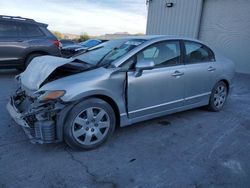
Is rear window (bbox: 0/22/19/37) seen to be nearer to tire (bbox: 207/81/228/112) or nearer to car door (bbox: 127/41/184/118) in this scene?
car door (bbox: 127/41/184/118)

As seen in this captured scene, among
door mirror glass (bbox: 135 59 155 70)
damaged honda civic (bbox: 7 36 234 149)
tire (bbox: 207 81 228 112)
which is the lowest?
tire (bbox: 207 81 228 112)

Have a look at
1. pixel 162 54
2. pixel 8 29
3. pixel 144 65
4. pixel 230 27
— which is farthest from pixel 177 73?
pixel 230 27

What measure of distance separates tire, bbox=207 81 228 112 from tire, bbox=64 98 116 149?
2.33 m

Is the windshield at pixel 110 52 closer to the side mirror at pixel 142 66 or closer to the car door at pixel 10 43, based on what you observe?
the side mirror at pixel 142 66

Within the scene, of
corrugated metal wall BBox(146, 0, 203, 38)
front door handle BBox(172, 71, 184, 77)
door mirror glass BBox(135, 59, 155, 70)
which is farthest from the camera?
corrugated metal wall BBox(146, 0, 203, 38)

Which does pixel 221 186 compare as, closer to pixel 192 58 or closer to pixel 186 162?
pixel 186 162

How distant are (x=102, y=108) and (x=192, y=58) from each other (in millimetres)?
1980

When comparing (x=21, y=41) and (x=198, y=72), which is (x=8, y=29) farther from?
(x=198, y=72)

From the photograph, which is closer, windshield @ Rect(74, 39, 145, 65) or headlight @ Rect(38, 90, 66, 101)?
headlight @ Rect(38, 90, 66, 101)

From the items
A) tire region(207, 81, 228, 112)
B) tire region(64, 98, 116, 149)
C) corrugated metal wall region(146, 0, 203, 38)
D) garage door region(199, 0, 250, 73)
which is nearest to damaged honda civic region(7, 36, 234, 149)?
tire region(64, 98, 116, 149)

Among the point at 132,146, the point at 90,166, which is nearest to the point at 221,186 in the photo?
the point at 132,146

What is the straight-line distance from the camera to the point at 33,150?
2834 mm

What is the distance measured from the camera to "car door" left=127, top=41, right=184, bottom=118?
311cm

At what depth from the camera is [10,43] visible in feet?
21.6
